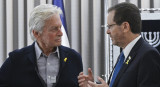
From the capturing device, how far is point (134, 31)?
1.79 m

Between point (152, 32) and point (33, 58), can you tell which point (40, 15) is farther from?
point (152, 32)

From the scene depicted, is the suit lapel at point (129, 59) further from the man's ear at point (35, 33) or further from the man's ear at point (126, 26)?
the man's ear at point (35, 33)

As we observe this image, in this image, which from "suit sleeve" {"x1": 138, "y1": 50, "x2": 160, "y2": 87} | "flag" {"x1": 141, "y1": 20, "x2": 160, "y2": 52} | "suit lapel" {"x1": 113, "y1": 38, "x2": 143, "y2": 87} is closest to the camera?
"suit sleeve" {"x1": 138, "y1": 50, "x2": 160, "y2": 87}

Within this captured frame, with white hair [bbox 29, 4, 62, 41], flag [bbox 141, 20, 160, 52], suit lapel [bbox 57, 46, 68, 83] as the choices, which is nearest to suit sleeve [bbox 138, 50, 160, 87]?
suit lapel [bbox 57, 46, 68, 83]

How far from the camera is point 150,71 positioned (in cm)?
157

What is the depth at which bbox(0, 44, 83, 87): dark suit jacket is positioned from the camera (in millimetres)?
2029

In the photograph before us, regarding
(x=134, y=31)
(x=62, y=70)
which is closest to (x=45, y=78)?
(x=62, y=70)

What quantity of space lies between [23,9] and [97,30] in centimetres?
115

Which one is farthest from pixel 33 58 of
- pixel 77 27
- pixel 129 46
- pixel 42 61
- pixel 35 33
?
pixel 77 27

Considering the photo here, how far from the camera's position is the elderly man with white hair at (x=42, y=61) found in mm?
2031

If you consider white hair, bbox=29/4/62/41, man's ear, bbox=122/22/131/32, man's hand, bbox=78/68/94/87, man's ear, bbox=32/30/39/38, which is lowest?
man's hand, bbox=78/68/94/87

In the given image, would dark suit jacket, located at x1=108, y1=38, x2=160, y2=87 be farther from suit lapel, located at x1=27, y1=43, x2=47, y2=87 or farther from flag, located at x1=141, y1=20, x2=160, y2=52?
flag, located at x1=141, y1=20, x2=160, y2=52

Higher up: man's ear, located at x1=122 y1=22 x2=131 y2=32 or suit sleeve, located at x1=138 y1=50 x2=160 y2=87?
man's ear, located at x1=122 y1=22 x2=131 y2=32

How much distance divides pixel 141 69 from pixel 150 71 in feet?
0.17
